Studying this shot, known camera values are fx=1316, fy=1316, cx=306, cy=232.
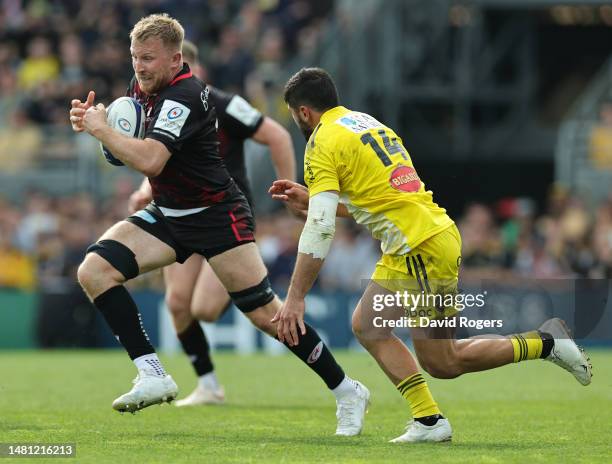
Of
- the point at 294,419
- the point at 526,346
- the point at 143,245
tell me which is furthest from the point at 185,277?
the point at 526,346

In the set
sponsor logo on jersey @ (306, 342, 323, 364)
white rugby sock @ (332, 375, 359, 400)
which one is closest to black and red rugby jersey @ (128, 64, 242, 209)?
sponsor logo on jersey @ (306, 342, 323, 364)

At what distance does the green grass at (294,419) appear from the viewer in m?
6.77

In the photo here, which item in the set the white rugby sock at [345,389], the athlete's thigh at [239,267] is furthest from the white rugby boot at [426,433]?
the athlete's thigh at [239,267]

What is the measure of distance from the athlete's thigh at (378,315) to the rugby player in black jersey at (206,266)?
2600 millimetres

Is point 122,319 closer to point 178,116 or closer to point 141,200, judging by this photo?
point 178,116

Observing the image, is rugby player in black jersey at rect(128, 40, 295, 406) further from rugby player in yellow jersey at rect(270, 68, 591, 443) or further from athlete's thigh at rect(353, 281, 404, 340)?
athlete's thigh at rect(353, 281, 404, 340)

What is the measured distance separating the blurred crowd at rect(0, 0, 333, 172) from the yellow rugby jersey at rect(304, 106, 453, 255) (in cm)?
1176

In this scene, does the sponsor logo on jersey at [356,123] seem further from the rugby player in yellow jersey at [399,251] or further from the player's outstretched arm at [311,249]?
the player's outstretched arm at [311,249]

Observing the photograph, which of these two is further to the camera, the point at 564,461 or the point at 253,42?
the point at 253,42

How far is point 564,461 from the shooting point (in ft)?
21.3

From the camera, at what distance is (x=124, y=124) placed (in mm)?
7703

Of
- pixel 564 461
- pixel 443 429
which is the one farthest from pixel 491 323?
pixel 564 461

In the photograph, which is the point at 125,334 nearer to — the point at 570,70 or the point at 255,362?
the point at 255,362

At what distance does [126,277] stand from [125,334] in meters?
0.34
